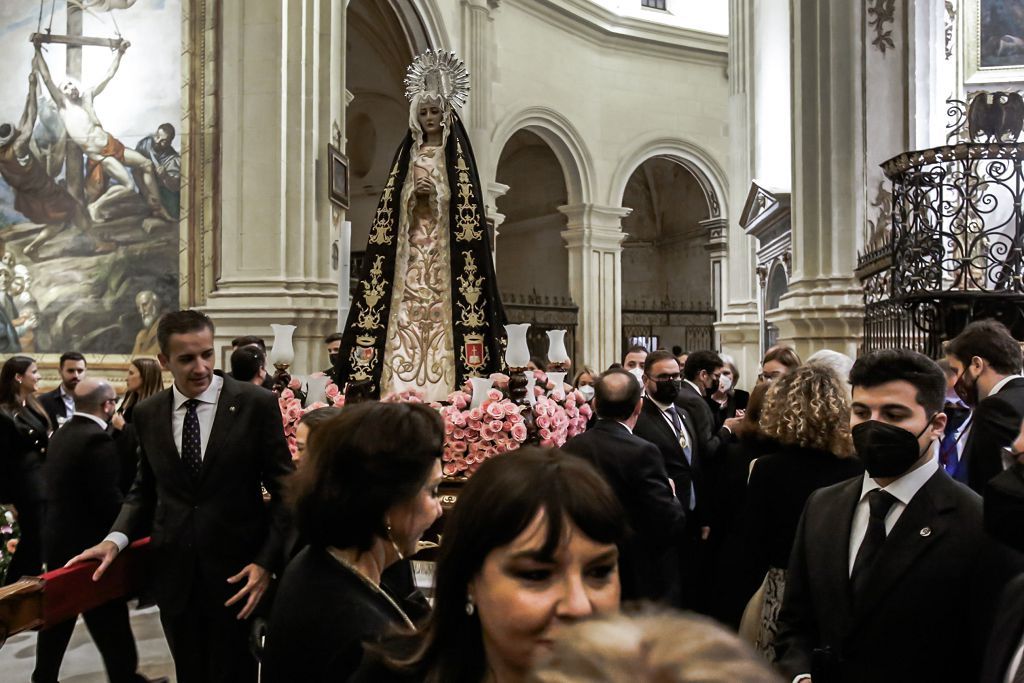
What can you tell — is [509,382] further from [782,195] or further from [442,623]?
[782,195]

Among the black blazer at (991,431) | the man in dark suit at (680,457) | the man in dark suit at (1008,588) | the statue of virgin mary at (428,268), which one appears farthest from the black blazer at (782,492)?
the statue of virgin mary at (428,268)

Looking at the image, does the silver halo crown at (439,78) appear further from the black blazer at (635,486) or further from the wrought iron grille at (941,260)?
the wrought iron grille at (941,260)

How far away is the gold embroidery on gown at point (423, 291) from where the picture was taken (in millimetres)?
6043

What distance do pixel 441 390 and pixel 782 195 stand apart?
341 inches

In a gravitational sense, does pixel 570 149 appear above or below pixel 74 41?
above

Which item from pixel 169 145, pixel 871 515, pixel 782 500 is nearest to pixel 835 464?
pixel 782 500

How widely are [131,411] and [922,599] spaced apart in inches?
192

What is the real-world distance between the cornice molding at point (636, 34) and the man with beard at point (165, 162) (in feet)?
36.4

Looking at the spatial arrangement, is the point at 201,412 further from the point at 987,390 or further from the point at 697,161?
the point at 697,161

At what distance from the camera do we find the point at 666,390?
18.5 feet

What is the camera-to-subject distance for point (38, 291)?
1143 centimetres

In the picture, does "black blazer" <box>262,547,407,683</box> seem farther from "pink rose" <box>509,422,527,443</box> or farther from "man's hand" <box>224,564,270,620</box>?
"pink rose" <box>509,422,527,443</box>

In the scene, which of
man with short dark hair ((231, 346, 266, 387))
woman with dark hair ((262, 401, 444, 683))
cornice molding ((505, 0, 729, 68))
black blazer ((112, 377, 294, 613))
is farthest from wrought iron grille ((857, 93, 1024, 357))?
cornice molding ((505, 0, 729, 68))

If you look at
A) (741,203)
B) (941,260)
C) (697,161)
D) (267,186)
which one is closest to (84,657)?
(941,260)
